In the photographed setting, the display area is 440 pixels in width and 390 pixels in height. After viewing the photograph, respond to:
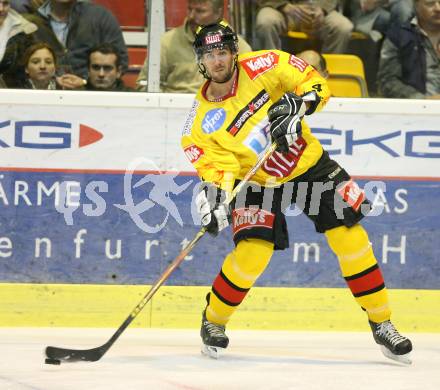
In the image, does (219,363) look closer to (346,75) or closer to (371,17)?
(346,75)

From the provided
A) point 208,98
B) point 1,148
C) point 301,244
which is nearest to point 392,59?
point 301,244

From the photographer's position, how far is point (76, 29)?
492cm

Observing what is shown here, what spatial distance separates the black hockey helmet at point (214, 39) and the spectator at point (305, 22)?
43.8 inches

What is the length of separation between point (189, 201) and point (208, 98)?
948 millimetres

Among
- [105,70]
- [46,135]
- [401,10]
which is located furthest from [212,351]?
[401,10]

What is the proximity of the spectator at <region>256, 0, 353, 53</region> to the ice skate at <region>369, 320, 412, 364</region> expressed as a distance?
158 centimetres

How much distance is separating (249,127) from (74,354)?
41.4 inches

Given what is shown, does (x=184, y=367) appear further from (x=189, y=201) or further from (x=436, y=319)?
(x=436, y=319)

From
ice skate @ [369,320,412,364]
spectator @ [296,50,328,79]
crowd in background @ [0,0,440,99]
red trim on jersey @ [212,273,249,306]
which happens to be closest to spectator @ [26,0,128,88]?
crowd in background @ [0,0,440,99]

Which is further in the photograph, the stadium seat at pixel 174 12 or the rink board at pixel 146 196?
the stadium seat at pixel 174 12

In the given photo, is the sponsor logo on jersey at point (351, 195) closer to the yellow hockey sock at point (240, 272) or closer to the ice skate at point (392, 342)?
the yellow hockey sock at point (240, 272)

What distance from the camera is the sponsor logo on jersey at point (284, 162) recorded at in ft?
13.2

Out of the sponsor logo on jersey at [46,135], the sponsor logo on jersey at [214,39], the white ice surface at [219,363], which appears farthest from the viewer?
the sponsor logo on jersey at [46,135]

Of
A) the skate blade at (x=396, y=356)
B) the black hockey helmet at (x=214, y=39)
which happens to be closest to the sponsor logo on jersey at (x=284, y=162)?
the black hockey helmet at (x=214, y=39)
